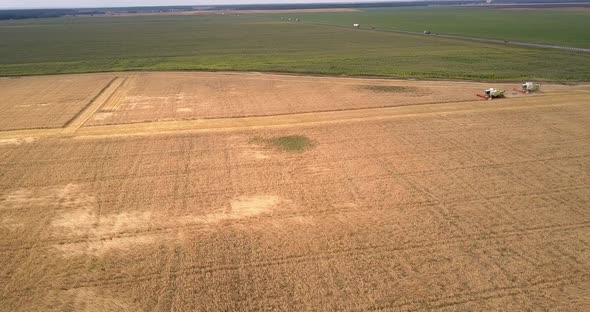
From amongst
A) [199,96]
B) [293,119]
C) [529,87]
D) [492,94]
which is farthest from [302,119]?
[529,87]

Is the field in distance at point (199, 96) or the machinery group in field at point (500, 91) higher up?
the field in distance at point (199, 96)

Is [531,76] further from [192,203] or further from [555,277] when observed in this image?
[192,203]

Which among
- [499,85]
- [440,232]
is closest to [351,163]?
[440,232]

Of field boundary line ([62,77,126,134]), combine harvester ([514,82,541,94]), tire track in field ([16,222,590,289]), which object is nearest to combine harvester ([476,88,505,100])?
combine harvester ([514,82,541,94])

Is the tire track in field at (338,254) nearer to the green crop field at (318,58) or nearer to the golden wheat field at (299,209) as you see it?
the golden wheat field at (299,209)

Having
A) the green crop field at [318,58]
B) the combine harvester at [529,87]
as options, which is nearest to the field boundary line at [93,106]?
the green crop field at [318,58]

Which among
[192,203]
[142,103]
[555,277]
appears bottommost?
[555,277]
